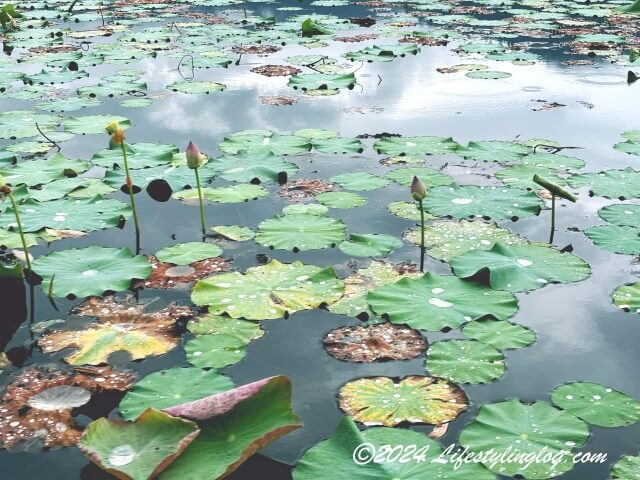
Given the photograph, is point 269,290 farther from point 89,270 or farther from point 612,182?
point 612,182

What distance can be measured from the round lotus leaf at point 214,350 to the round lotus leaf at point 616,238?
6.22 feet

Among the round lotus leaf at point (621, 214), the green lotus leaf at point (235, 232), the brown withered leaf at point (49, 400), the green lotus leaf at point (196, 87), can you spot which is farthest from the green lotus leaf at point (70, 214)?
the green lotus leaf at point (196, 87)

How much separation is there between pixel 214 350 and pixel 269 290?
48 centimetres

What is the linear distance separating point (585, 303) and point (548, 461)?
1135 millimetres

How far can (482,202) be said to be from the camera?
12.6 ft

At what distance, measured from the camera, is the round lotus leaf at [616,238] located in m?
3.38

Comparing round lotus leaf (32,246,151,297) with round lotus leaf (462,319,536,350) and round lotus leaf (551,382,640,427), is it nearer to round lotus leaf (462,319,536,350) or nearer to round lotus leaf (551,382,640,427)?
round lotus leaf (462,319,536,350)

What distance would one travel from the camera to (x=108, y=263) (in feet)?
A: 10.6

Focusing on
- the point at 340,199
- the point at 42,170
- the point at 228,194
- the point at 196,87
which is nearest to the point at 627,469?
the point at 340,199

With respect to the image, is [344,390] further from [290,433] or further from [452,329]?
[452,329]

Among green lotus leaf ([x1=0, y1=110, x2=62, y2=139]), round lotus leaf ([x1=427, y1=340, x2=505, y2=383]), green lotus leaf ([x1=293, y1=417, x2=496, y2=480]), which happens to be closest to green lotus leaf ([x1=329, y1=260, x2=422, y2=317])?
round lotus leaf ([x1=427, y1=340, x2=505, y2=383])

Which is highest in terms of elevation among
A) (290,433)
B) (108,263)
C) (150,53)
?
(150,53)

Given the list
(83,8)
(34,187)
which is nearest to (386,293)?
(34,187)

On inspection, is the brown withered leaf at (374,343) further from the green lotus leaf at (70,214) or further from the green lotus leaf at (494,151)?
the green lotus leaf at (494,151)
